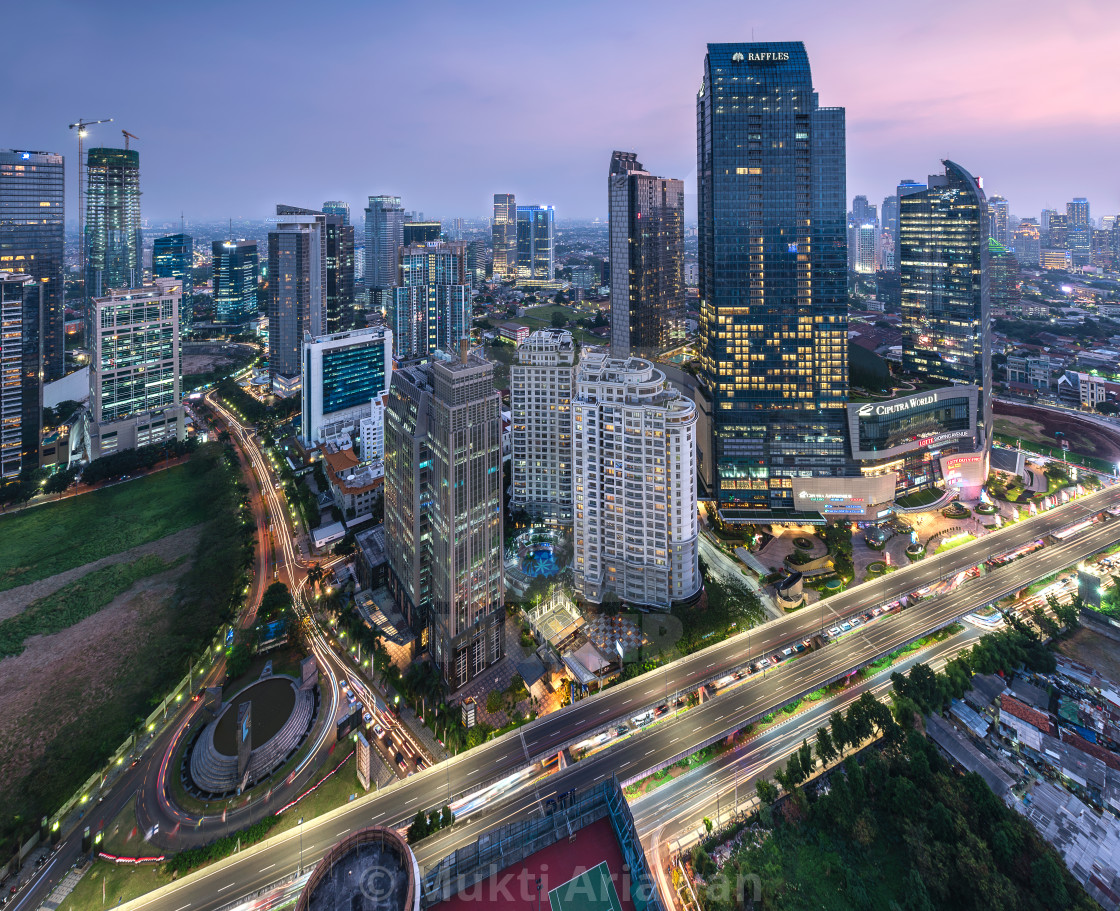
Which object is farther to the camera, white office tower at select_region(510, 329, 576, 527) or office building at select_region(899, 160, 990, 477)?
office building at select_region(899, 160, 990, 477)

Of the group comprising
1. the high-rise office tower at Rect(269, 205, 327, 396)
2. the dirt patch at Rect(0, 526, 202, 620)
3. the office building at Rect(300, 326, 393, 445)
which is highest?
the high-rise office tower at Rect(269, 205, 327, 396)

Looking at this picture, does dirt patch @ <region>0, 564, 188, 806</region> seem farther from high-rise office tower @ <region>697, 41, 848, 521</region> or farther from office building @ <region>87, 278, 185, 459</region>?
high-rise office tower @ <region>697, 41, 848, 521</region>

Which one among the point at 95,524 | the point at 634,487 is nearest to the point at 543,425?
the point at 634,487

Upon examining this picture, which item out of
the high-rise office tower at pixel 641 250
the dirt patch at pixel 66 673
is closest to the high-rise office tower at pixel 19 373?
the dirt patch at pixel 66 673

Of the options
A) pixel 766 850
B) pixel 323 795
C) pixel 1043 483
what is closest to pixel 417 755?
pixel 323 795

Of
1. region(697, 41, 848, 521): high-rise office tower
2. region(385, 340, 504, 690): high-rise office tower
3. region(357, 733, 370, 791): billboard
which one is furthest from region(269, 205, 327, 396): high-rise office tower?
region(357, 733, 370, 791): billboard

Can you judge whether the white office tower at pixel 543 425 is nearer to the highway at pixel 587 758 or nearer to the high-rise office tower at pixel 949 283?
the highway at pixel 587 758
